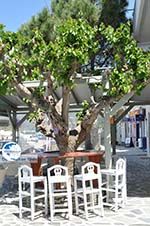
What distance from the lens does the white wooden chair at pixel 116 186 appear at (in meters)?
6.67

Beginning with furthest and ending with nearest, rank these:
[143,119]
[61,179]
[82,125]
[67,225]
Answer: [143,119]
[82,125]
[61,179]
[67,225]

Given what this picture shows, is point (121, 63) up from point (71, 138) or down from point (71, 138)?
up

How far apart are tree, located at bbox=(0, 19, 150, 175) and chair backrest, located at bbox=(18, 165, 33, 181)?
952 millimetres

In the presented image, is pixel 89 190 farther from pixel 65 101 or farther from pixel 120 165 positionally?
pixel 65 101

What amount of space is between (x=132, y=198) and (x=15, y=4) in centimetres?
679

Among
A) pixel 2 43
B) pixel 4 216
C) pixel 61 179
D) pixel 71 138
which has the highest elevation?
pixel 2 43

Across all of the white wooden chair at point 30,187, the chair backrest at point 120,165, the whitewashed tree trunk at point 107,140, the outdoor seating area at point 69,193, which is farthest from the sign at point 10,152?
the chair backrest at point 120,165

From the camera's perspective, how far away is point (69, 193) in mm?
6262

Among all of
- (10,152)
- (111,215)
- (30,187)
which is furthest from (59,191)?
(10,152)

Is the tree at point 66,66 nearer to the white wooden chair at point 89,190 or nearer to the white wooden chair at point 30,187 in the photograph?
the white wooden chair at point 89,190

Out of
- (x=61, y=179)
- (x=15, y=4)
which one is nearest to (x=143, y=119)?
(x=15, y=4)

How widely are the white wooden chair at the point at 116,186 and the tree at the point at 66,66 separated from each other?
88cm

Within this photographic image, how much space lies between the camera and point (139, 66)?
654 centimetres

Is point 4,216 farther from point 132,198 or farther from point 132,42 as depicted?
point 132,42
